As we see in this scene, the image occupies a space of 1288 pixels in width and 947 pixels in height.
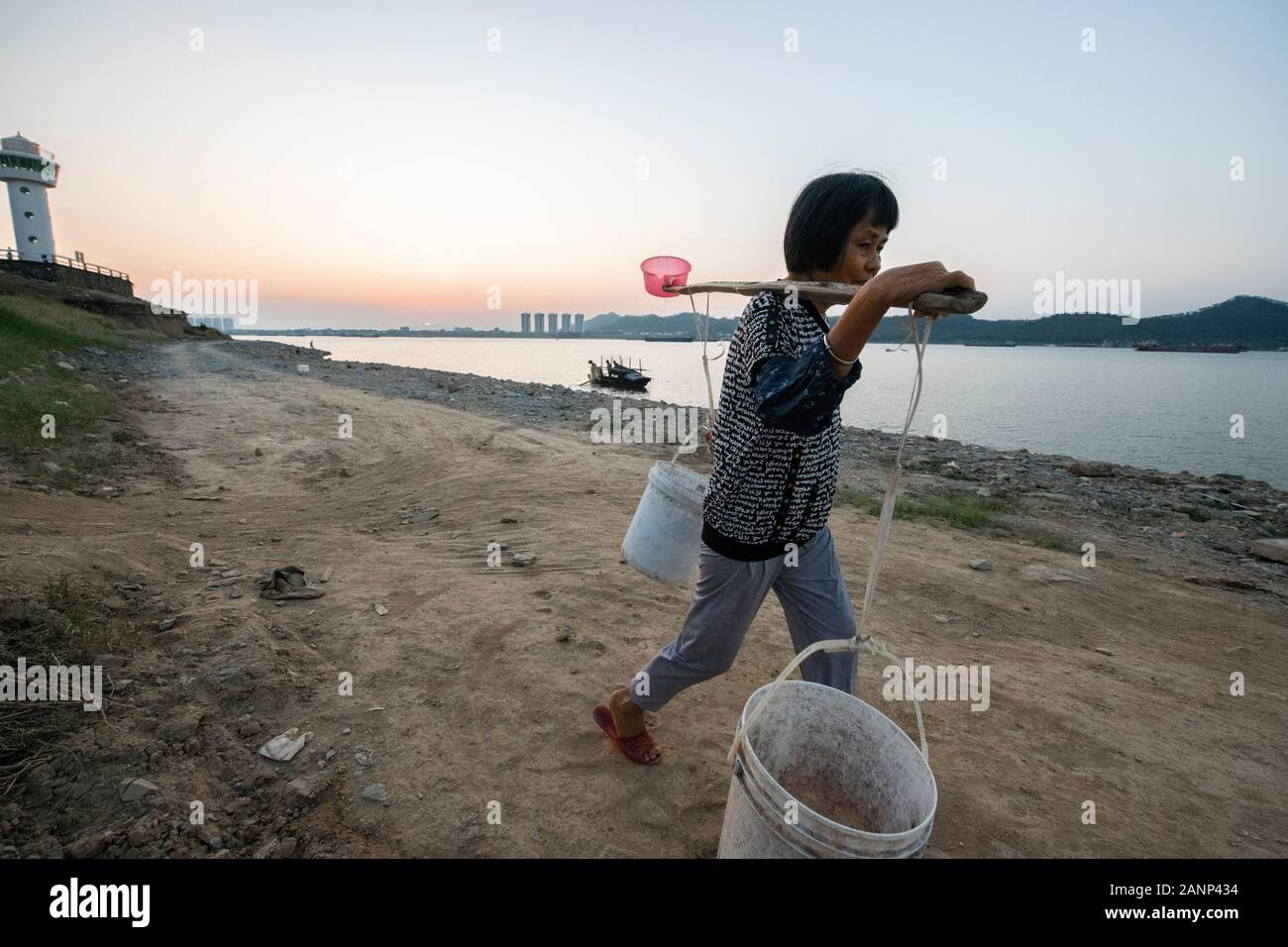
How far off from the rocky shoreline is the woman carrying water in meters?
5.69

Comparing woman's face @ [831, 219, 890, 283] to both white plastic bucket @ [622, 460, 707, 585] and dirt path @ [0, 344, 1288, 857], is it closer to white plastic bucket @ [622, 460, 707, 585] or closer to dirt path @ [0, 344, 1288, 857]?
white plastic bucket @ [622, 460, 707, 585]

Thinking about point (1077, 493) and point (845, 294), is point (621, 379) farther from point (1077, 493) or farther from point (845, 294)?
point (845, 294)

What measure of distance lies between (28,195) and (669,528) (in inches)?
2130

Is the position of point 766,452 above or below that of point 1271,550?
above

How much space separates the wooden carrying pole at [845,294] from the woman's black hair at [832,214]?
0.11 m

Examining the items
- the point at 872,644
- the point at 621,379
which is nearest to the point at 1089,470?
the point at 872,644

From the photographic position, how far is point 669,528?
106 inches

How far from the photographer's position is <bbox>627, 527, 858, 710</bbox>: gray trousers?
1984mm

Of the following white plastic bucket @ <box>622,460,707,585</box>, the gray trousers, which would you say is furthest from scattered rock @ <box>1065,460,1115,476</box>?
the gray trousers

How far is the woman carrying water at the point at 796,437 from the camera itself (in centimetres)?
152

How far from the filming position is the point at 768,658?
3.61m

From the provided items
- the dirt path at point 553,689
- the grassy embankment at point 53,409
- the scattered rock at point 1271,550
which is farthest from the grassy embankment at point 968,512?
the grassy embankment at point 53,409

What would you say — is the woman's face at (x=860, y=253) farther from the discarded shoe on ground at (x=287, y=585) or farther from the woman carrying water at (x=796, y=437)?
the discarded shoe on ground at (x=287, y=585)
